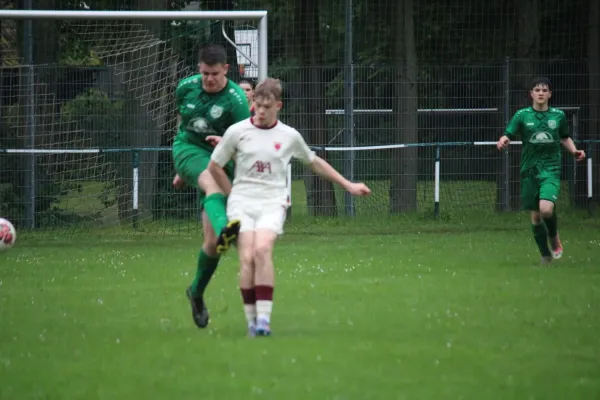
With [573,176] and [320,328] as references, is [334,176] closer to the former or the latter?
[320,328]

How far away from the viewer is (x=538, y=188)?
13.7 meters

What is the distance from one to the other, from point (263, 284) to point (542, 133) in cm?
651

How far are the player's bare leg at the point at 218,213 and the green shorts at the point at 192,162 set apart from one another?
0.13m

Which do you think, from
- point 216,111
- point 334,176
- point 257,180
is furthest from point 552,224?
point 257,180

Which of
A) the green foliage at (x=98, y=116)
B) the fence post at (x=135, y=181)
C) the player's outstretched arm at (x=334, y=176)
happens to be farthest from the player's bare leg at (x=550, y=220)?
the green foliage at (x=98, y=116)

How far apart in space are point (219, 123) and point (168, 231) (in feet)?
32.8

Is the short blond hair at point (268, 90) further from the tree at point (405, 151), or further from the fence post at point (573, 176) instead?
the fence post at point (573, 176)

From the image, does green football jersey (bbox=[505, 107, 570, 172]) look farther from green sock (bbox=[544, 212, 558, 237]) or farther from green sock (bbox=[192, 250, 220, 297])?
green sock (bbox=[192, 250, 220, 297])

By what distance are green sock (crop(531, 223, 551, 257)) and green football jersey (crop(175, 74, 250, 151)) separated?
5.48m

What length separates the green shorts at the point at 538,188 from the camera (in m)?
13.5

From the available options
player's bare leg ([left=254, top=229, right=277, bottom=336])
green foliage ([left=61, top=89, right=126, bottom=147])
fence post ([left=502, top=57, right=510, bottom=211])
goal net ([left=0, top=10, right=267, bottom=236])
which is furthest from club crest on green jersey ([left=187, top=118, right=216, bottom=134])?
fence post ([left=502, top=57, right=510, bottom=211])

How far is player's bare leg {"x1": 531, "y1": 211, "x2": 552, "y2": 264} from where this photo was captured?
44.4 ft

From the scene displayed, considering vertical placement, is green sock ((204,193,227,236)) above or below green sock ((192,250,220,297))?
above

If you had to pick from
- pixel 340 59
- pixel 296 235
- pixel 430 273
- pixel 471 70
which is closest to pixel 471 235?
pixel 296 235
